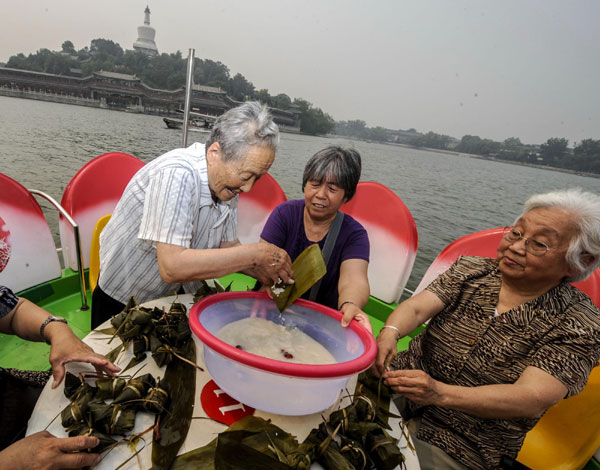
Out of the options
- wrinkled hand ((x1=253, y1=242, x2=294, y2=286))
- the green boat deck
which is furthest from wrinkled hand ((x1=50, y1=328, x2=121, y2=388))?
the green boat deck

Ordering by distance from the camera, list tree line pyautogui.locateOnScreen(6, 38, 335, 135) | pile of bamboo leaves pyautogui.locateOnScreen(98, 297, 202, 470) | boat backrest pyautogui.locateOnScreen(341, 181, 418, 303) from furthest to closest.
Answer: tree line pyautogui.locateOnScreen(6, 38, 335, 135), boat backrest pyautogui.locateOnScreen(341, 181, 418, 303), pile of bamboo leaves pyautogui.locateOnScreen(98, 297, 202, 470)

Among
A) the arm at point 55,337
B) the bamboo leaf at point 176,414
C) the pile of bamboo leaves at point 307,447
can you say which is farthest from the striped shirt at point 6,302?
the pile of bamboo leaves at point 307,447

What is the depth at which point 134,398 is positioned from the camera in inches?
34.9

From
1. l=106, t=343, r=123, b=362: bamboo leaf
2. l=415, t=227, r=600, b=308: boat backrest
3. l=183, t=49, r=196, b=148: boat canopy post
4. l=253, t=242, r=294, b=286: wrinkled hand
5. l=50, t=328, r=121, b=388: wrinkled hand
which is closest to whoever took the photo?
l=50, t=328, r=121, b=388: wrinkled hand

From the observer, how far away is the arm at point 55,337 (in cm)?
99

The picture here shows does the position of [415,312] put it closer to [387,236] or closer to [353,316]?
[353,316]

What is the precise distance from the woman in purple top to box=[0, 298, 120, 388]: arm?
106 centimetres

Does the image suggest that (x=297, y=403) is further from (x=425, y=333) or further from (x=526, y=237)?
(x=526, y=237)

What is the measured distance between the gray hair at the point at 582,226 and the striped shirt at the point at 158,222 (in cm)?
147

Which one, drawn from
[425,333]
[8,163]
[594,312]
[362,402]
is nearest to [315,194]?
[425,333]

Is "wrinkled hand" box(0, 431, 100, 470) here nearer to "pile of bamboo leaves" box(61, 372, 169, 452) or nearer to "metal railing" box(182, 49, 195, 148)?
"pile of bamboo leaves" box(61, 372, 169, 452)

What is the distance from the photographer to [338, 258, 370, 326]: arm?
154cm

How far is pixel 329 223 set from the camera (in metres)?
1.91

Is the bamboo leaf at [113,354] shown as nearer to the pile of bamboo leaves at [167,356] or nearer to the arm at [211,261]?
the pile of bamboo leaves at [167,356]
